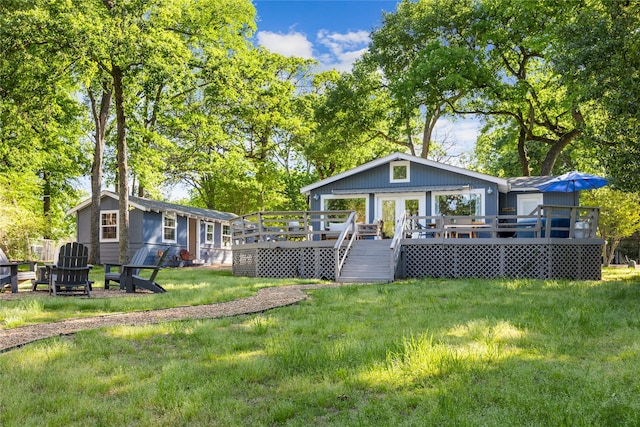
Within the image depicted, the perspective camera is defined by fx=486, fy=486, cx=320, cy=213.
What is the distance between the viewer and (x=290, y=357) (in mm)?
4531

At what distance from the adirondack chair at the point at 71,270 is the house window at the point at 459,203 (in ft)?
42.2

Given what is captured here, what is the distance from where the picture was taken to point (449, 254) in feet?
48.5

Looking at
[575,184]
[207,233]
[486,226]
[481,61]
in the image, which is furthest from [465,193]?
[207,233]

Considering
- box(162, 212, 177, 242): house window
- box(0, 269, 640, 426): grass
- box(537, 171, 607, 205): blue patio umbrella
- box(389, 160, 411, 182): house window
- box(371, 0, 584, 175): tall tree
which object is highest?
box(371, 0, 584, 175): tall tree

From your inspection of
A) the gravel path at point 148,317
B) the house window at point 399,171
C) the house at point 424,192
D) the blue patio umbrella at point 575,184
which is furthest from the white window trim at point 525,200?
the gravel path at point 148,317

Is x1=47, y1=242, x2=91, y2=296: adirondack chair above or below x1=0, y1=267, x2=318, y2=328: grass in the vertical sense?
above

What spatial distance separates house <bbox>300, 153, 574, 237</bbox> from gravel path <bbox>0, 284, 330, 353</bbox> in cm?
1037

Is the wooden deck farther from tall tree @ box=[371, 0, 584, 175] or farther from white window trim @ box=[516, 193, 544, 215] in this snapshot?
tall tree @ box=[371, 0, 584, 175]

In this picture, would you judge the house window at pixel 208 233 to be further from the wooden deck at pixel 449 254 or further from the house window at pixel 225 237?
the wooden deck at pixel 449 254

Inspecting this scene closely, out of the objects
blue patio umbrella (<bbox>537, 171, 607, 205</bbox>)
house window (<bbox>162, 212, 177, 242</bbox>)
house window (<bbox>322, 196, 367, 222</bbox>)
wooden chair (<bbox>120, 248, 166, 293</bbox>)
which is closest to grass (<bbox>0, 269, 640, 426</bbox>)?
wooden chair (<bbox>120, 248, 166, 293</bbox>)

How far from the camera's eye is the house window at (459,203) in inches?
729

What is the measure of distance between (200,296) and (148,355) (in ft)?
14.7

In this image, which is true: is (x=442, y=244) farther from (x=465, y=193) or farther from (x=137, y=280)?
(x=137, y=280)

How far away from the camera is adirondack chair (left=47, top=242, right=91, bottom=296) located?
32.7 feet
